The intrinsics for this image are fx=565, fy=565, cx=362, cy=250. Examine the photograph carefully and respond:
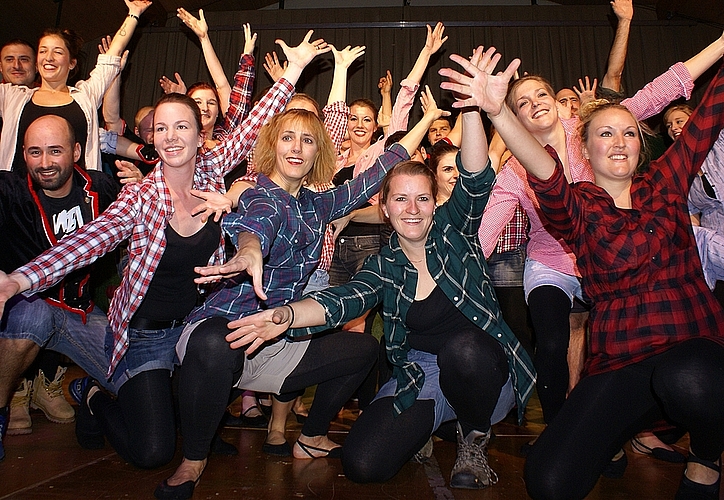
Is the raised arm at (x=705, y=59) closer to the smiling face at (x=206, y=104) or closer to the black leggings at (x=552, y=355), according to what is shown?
the black leggings at (x=552, y=355)

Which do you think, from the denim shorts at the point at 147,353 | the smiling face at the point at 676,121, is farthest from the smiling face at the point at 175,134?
the smiling face at the point at 676,121

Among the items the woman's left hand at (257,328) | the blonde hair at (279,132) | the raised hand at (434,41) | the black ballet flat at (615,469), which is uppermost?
the raised hand at (434,41)

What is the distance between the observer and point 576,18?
7.54m

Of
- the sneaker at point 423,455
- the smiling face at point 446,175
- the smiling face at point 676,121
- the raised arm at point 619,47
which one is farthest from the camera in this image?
the raised arm at point 619,47

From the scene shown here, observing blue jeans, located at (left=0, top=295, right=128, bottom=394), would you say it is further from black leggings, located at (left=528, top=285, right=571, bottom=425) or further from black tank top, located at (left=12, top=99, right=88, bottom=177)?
black leggings, located at (left=528, top=285, right=571, bottom=425)

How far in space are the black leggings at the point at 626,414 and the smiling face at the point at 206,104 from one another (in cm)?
275

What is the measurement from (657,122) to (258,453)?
257 inches

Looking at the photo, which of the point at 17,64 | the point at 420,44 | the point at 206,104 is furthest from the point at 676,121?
the point at 420,44

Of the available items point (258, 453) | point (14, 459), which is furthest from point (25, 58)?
point (258, 453)

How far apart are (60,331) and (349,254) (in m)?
1.57

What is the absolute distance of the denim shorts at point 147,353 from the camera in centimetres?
226

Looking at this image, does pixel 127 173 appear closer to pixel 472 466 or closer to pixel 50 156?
pixel 50 156

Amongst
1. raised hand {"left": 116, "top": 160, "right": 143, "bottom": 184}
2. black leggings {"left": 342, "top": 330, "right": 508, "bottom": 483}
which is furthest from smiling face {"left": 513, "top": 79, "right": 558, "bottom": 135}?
raised hand {"left": 116, "top": 160, "right": 143, "bottom": 184}

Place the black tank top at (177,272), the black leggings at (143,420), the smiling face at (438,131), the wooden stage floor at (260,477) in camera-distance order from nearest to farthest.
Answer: the wooden stage floor at (260,477) < the black leggings at (143,420) < the black tank top at (177,272) < the smiling face at (438,131)
